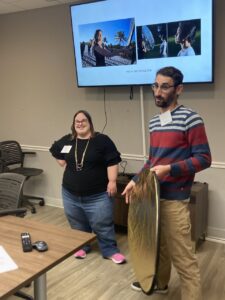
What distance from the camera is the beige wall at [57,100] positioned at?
3.59 meters

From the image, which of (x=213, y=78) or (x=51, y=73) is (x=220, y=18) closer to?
(x=213, y=78)

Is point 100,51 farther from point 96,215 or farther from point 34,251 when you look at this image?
point 34,251

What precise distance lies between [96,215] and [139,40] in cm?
175

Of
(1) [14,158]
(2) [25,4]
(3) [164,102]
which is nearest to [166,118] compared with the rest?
(3) [164,102]

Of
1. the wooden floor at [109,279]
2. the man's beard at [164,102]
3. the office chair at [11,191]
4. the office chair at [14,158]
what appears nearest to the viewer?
the man's beard at [164,102]

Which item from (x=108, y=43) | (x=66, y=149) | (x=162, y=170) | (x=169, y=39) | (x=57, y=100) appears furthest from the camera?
(x=57, y=100)

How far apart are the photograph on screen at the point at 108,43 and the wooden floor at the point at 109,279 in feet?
6.24

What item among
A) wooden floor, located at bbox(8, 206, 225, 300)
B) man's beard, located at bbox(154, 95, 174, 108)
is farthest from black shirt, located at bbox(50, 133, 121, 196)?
man's beard, located at bbox(154, 95, 174, 108)

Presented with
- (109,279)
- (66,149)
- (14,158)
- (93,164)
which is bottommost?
(109,279)

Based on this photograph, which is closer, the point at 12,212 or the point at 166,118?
the point at 166,118

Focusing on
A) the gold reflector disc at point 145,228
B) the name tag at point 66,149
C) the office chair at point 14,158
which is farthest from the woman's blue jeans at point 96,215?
the office chair at point 14,158

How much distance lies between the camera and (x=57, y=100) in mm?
4625

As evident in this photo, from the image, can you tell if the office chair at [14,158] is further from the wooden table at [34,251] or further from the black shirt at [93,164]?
the wooden table at [34,251]

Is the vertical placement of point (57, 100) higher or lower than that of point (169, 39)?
lower
